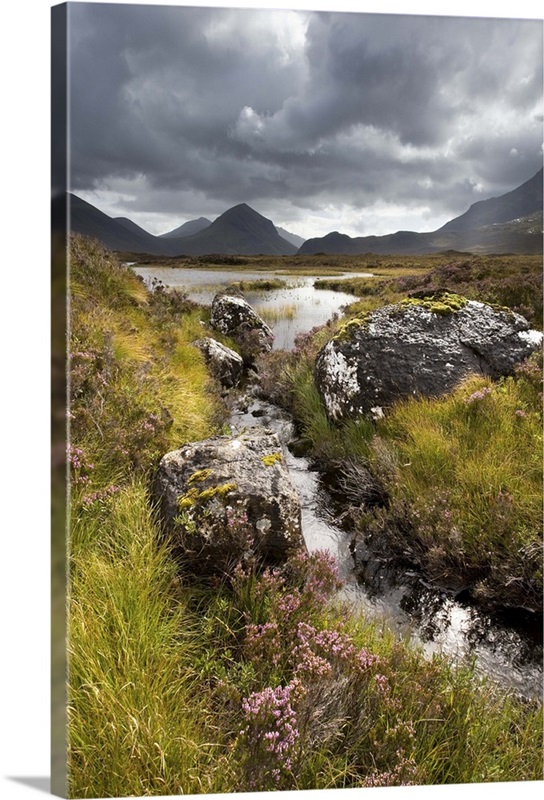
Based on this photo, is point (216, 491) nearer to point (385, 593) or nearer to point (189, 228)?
point (385, 593)

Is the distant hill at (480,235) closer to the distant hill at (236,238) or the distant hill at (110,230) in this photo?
the distant hill at (236,238)

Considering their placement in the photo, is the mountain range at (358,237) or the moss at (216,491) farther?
the mountain range at (358,237)

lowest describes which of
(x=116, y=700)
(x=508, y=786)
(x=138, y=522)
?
(x=508, y=786)

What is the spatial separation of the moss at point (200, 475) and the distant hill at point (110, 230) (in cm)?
175

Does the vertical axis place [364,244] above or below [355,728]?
above

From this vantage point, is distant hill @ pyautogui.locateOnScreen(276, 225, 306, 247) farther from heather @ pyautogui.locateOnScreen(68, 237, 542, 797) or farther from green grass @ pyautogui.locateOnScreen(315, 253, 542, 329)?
heather @ pyautogui.locateOnScreen(68, 237, 542, 797)

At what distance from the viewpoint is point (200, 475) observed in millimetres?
3801

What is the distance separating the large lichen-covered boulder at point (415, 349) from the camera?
5.13 metres

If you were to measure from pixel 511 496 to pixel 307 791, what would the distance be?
2.48 meters

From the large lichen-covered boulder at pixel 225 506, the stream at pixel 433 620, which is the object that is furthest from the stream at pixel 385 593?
the large lichen-covered boulder at pixel 225 506

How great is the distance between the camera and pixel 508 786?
320 cm
